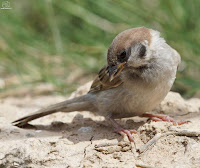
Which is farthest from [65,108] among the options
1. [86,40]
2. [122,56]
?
[86,40]

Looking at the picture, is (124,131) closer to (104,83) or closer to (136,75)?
(136,75)

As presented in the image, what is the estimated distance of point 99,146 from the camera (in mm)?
2955

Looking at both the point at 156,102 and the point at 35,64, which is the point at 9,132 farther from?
the point at 35,64

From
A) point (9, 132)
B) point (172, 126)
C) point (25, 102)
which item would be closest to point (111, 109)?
point (172, 126)

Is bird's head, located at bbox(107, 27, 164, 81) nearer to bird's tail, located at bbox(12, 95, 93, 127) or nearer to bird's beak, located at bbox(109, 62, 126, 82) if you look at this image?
bird's beak, located at bbox(109, 62, 126, 82)

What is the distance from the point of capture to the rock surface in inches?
107

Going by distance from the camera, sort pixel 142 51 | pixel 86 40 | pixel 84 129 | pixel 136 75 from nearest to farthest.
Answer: pixel 142 51
pixel 136 75
pixel 84 129
pixel 86 40

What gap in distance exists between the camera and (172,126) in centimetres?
302

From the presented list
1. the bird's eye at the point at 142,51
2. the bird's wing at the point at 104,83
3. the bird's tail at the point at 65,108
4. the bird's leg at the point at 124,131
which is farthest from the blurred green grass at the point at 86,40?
the bird's eye at the point at 142,51

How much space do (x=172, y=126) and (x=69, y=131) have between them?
1.11m

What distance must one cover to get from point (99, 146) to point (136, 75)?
748mm

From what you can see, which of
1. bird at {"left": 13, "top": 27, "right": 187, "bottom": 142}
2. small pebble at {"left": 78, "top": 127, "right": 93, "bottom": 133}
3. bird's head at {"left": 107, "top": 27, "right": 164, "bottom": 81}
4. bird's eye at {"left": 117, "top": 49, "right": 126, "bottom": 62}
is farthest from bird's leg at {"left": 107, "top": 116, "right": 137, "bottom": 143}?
bird's eye at {"left": 117, "top": 49, "right": 126, "bottom": 62}

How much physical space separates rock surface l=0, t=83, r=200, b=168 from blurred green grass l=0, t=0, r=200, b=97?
4.69 feet

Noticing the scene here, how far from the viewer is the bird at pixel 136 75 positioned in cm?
299
